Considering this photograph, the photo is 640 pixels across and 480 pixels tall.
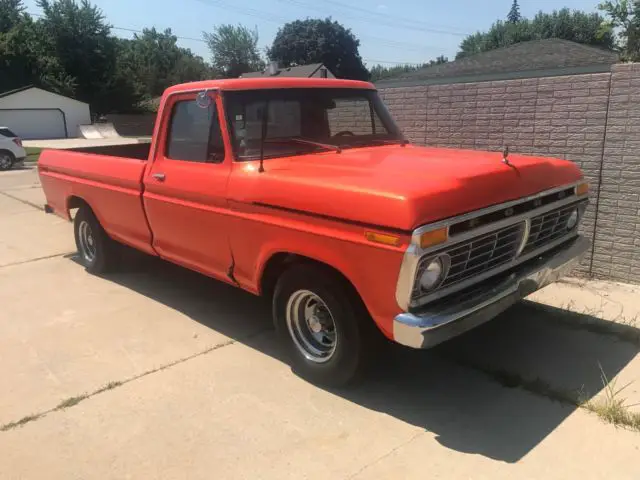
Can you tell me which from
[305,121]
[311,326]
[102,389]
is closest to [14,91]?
[305,121]

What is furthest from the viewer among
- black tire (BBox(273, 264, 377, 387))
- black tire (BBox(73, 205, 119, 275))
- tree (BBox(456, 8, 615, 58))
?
tree (BBox(456, 8, 615, 58))

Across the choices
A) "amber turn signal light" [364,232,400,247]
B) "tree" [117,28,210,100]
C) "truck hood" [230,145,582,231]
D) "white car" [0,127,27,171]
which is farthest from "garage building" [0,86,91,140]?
"amber turn signal light" [364,232,400,247]

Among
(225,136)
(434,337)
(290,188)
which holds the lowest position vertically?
(434,337)

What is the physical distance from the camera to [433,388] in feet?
12.2

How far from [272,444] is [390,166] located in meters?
1.85

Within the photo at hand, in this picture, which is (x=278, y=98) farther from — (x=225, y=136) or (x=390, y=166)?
(x=390, y=166)

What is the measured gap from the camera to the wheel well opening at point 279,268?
3.48 m

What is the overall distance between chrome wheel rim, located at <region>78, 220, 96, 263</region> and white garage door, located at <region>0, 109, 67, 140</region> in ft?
122

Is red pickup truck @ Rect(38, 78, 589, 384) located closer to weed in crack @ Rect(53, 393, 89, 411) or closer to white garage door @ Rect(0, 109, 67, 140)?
weed in crack @ Rect(53, 393, 89, 411)

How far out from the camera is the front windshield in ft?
13.8

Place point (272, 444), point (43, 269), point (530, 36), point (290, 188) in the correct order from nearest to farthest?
point (272, 444) → point (290, 188) → point (43, 269) → point (530, 36)

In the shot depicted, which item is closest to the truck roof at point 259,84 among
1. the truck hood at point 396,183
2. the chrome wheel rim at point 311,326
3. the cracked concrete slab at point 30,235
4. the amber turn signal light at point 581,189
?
the truck hood at point 396,183

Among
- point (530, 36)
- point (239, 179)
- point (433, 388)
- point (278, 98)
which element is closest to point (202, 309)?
point (239, 179)

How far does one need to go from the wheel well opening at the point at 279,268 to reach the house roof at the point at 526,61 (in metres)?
13.7
